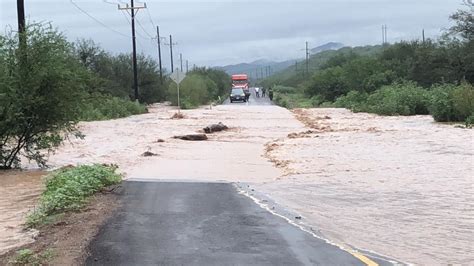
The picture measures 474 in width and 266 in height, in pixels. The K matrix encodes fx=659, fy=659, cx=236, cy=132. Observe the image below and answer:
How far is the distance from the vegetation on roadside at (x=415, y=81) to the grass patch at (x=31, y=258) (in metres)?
27.9

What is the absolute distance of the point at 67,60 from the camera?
18.7m

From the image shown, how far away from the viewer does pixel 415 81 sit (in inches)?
2376

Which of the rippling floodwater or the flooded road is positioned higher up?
the flooded road

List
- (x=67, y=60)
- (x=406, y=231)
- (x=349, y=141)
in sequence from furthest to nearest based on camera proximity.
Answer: (x=349, y=141) → (x=67, y=60) → (x=406, y=231)

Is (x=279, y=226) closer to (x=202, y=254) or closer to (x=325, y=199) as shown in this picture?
(x=202, y=254)

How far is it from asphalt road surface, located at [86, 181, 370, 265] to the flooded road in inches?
47.0

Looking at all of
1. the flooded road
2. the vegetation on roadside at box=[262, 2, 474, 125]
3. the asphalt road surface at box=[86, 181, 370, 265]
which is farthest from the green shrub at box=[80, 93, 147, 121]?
the asphalt road surface at box=[86, 181, 370, 265]

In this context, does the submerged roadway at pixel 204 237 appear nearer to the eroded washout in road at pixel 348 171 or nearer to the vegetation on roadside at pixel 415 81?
the eroded washout in road at pixel 348 171

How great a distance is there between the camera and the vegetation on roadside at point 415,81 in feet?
118

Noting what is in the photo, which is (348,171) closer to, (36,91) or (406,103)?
(36,91)

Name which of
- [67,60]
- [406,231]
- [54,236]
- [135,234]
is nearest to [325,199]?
[406,231]

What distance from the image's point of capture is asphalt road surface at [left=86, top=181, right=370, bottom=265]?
7426 mm

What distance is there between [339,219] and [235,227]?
188 centimetres

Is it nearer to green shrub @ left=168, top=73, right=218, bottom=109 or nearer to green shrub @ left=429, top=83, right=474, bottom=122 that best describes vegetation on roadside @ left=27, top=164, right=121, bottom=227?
green shrub @ left=429, top=83, right=474, bottom=122
